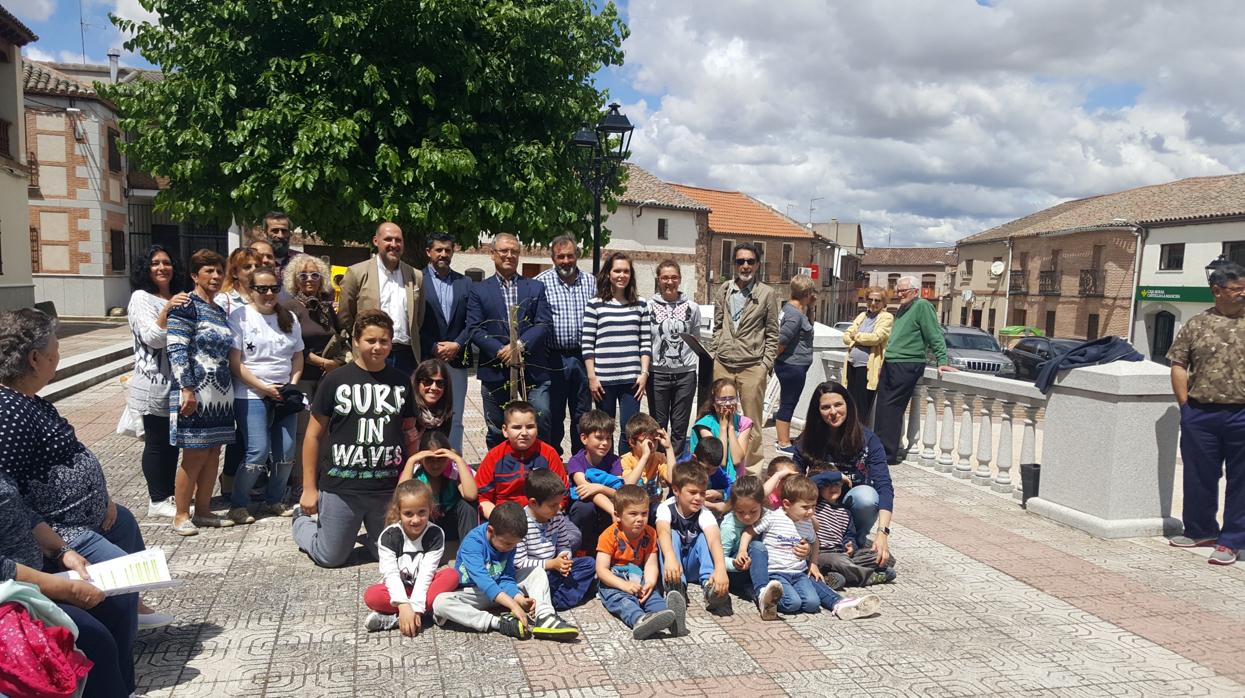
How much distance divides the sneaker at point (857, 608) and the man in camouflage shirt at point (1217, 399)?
9.19ft

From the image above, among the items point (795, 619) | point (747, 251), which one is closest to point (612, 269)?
point (747, 251)

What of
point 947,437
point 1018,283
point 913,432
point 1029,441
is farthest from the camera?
point 1018,283

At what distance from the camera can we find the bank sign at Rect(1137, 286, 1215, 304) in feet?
109

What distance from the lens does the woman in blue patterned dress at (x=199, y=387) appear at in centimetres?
493

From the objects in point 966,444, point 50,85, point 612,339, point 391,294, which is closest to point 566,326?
point 612,339

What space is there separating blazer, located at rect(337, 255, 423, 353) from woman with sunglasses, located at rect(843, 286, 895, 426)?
4.24 m

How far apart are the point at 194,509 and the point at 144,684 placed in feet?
8.10

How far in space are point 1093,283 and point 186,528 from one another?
4303cm

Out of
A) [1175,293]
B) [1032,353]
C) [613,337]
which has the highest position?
[1175,293]

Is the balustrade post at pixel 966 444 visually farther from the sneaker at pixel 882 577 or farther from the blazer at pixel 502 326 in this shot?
the blazer at pixel 502 326

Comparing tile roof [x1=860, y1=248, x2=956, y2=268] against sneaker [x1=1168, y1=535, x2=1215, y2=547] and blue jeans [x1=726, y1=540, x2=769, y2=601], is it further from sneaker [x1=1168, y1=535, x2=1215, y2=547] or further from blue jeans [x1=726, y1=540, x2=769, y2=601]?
blue jeans [x1=726, y1=540, x2=769, y2=601]

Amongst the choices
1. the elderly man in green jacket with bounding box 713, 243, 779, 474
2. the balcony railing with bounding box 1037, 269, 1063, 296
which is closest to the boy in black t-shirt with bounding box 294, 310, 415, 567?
the elderly man in green jacket with bounding box 713, 243, 779, 474

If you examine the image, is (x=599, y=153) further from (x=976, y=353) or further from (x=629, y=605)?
(x=976, y=353)

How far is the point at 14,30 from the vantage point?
18453 mm
